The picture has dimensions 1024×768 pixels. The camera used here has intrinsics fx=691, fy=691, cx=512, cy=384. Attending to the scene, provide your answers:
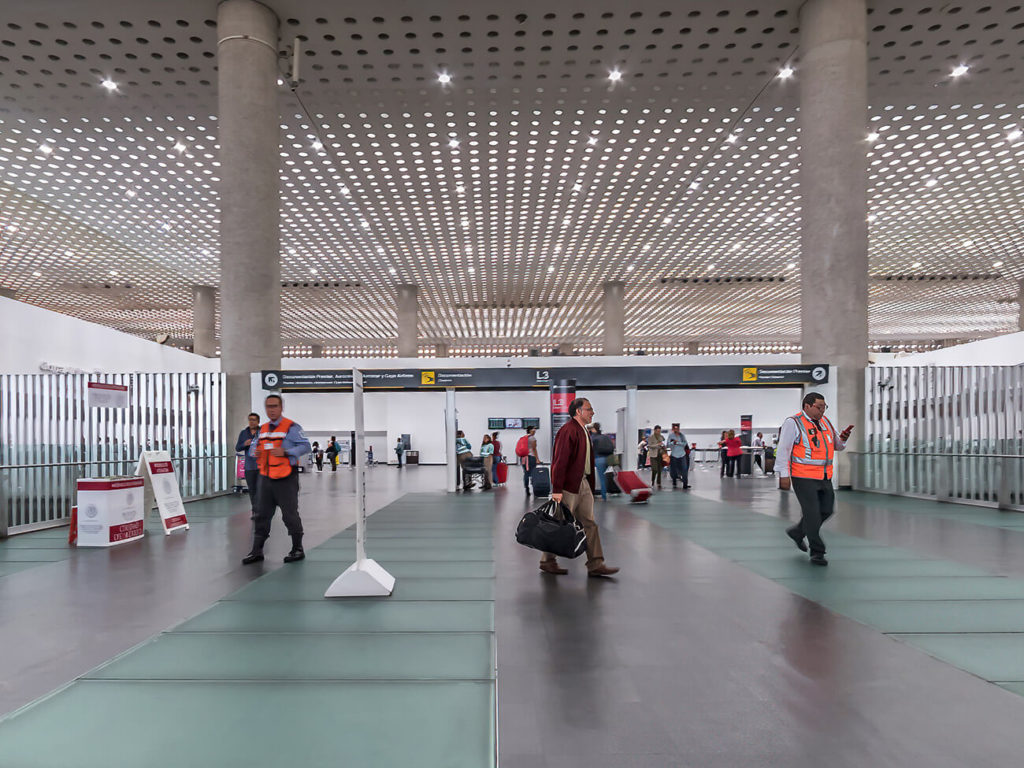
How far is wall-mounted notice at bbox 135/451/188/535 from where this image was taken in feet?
30.5

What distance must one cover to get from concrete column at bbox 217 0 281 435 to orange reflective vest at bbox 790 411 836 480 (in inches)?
456

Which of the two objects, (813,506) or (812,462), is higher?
(812,462)

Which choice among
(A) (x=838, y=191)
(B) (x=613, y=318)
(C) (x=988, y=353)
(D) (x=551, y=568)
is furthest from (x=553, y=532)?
(B) (x=613, y=318)

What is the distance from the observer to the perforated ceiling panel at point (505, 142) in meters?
15.7

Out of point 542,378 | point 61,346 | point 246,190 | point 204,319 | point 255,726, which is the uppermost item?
point 246,190

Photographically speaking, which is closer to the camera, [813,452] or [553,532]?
[553,532]

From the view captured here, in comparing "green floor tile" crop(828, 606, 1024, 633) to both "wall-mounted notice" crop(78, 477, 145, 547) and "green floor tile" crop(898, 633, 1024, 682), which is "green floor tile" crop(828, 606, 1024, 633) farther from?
"wall-mounted notice" crop(78, 477, 145, 547)

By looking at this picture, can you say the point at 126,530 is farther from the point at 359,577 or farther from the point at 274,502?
the point at 359,577

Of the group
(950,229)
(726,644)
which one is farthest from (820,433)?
(950,229)

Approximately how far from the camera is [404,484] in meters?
20.0

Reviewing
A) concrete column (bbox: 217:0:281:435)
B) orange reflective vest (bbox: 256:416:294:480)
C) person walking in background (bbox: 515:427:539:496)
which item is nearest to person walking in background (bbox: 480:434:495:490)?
A: person walking in background (bbox: 515:427:539:496)

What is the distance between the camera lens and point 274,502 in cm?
725

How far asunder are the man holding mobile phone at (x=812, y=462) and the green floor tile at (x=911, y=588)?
0.85 m

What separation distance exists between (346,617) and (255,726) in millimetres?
1839
